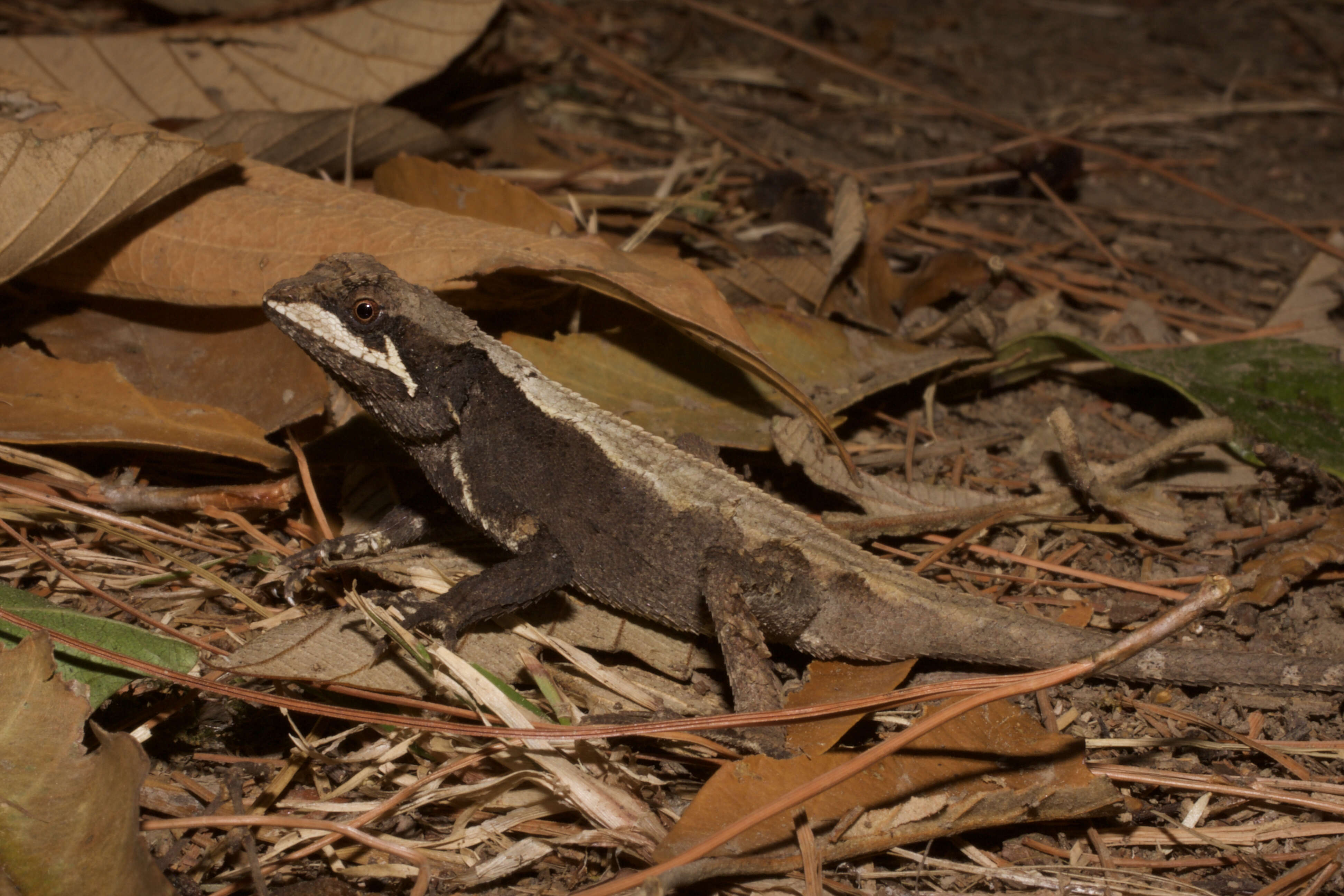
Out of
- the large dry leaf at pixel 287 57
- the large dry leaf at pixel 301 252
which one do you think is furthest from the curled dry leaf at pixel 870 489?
the large dry leaf at pixel 287 57

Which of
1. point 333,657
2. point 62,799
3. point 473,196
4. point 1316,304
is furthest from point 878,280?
point 62,799

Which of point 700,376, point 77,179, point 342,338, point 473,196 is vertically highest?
point 77,179

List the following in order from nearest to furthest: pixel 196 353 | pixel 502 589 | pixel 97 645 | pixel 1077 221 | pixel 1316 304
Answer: pixel 97 645
pixel 502 589
pixel 196 353
pixel 1316 304
pixel 1077 221

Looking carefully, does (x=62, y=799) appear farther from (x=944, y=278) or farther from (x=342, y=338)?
(x=944, y=278)

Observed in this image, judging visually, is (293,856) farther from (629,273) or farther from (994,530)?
(994,530)

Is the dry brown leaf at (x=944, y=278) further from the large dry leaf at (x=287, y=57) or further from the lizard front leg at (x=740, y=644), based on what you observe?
the large dry leaf at (x=287, y=57)

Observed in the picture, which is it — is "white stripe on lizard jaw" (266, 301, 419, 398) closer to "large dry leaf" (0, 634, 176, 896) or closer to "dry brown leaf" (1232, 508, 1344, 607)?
"large dry leaf" (0, 634, 176, 896)
